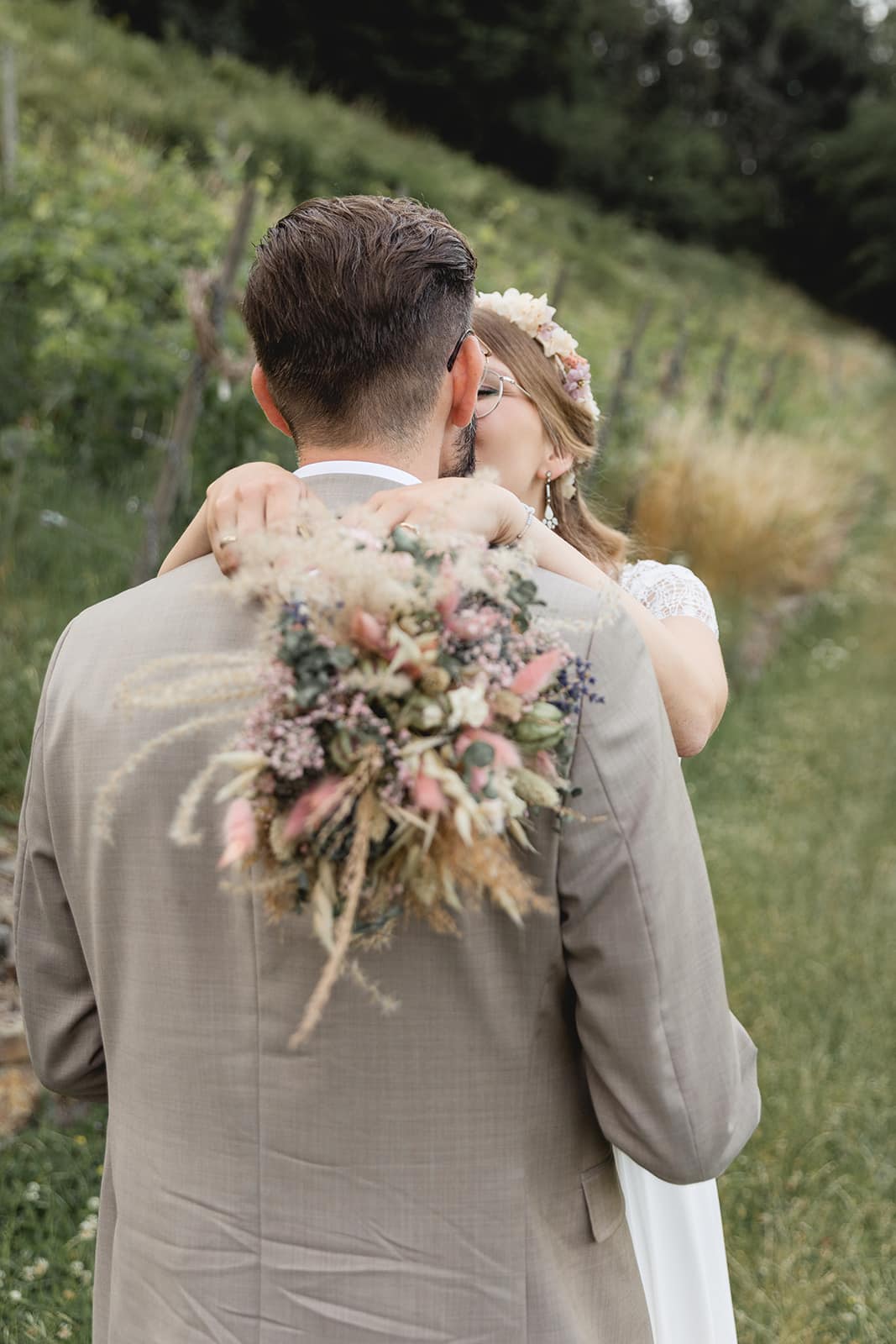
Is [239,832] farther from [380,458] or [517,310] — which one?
[517,310]

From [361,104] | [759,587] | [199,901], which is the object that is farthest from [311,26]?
[199,901]

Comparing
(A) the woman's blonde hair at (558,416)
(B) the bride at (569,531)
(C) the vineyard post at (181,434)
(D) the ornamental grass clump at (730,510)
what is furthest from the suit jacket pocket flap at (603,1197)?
(D) the ornamental grass clump at (730,510)

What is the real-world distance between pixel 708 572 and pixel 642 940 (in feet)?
25.9

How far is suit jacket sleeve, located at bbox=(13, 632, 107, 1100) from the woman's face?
1.32m

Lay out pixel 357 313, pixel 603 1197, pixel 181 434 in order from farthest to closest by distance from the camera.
Answer: pixel 181 434 → pixel 603 1197 → pixel 357 313

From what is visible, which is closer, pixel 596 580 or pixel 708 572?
pixel 596 580

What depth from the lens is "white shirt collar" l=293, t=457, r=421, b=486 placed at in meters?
1.34

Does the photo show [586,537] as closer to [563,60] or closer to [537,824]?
[537,824]

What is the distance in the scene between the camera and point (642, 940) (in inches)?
48.1

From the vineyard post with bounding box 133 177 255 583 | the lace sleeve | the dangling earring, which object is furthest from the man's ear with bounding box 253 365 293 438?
the vineyard post with bounding box 133 177 255 583

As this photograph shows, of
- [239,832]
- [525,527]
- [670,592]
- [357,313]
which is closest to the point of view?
[239,832]

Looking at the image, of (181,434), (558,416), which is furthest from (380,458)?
(181,434)

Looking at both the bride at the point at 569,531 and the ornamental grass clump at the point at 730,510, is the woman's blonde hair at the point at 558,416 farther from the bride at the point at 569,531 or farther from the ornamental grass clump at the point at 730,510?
the ornamental grass clump at the point at 730,510

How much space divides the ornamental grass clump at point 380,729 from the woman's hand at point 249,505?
19 centimetres
